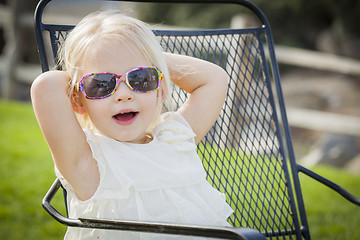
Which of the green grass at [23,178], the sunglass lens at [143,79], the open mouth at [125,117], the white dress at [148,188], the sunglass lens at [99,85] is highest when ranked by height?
the sunglass lens at [143,79]

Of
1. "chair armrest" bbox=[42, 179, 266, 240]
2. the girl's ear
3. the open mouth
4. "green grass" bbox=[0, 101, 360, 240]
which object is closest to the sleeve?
the open mouth

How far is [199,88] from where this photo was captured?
1.73 m

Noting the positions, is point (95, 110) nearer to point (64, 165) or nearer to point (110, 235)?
point (64, 165)

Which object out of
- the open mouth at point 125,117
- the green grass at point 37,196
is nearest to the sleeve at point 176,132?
the open mouth at point 125,117

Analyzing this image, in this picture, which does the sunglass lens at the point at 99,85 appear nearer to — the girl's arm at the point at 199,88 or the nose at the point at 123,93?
the nose at the point at 123,93

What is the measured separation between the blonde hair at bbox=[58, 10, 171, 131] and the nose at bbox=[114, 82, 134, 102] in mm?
133

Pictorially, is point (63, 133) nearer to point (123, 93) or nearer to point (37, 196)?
point (123, 93)

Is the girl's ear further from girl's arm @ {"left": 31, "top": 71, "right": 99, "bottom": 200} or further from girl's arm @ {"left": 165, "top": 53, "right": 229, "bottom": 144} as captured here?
girl's arm @ {"left": 165, "top": 53, "right": 229, "bottom": 144}

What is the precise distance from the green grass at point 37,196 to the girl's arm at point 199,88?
4.53ft

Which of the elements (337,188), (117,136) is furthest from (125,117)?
(337,188)

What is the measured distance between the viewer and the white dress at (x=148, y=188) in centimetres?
143

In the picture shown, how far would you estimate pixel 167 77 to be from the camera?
1594mm

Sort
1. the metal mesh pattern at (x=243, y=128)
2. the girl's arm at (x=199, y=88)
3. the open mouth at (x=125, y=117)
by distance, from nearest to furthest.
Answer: the open mouth at (x=125, y=117)
the girl's arm at (x=199, y=88)
the metal mesh pattern at (x=243, y=128)

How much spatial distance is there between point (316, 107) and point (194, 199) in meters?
7.11
